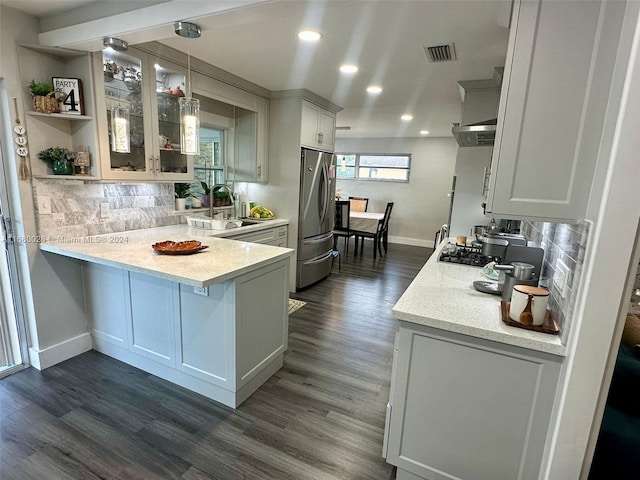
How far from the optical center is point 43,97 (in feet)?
7.23

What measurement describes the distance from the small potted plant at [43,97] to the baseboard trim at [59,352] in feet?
5.67

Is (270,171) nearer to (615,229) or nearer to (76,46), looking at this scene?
A: (76,46)

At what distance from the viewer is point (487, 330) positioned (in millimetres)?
1339

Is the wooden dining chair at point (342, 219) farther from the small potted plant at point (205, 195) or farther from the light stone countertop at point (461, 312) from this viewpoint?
the light stone countertop at point (461, 312)

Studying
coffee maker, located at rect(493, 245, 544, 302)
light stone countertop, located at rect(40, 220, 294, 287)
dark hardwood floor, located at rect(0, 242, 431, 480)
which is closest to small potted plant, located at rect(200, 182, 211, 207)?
light stone countertop, located at rect(40, 220, 294, 287)

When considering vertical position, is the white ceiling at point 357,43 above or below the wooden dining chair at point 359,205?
above

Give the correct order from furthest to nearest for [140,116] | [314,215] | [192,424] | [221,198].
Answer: [314,215]
[221,198]
[140,116]
[192,424]

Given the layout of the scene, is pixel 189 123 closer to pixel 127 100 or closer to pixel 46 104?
pixel 127 100

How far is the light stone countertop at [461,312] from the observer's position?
129cm

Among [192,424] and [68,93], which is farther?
[68,93]

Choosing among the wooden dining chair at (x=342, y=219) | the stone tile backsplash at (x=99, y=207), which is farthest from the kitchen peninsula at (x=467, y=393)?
the wooden dining chair at (x=342, y=219)

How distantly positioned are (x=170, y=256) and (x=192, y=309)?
0.38 meters

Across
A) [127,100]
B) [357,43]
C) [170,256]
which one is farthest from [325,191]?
[170,256]

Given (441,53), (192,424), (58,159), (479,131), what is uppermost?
(441,53)
